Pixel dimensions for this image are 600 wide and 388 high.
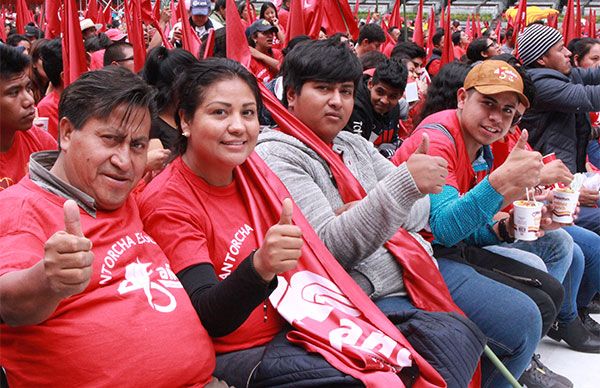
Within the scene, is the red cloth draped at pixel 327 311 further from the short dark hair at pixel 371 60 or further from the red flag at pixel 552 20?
the red flag at pixel 552 20

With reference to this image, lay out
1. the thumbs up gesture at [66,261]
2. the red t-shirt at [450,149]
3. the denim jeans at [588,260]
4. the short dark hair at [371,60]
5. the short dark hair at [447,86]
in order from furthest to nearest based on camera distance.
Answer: the short dark hair at [371,60], the denim jeans at [588,260], the short dark hair at [447,86], the red t-shirt at [450,149], the thumbs up gesture at [66,261]

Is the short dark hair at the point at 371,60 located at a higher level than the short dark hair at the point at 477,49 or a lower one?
higher

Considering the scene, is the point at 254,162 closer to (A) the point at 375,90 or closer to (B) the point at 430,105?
(B) the point at 430,105

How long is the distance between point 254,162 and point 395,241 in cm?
60

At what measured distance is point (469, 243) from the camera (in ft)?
9.94

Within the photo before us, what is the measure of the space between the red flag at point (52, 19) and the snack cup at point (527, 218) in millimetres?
3524

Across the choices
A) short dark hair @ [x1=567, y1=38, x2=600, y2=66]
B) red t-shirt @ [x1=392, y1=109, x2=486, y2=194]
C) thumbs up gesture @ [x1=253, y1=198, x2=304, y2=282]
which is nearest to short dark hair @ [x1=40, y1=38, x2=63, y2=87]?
red t-shirt @ [x1=392, y1=109, x2=486, y2=194]

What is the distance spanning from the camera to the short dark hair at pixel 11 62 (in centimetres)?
222

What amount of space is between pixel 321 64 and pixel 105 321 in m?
1.29

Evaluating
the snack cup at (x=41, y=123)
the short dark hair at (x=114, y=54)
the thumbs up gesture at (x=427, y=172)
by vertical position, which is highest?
the thumbs up gesture at (x=427, y=172)

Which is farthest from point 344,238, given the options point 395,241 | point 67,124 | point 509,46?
point 509,46

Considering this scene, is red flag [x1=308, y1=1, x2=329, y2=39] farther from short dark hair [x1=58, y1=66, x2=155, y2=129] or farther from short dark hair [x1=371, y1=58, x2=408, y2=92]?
short dark hair [x1=58, y1=66, x2=155, y2=129]

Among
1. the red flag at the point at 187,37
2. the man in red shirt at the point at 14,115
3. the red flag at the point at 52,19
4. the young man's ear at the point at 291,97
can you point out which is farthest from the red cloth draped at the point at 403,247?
the red flag at the point at 52,19

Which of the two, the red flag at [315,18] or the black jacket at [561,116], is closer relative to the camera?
the black jacket at [561,116]
